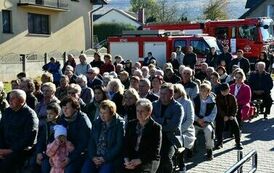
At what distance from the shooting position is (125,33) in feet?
78.8

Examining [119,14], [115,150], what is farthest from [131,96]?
[119,14]

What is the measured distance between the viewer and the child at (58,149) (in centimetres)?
676

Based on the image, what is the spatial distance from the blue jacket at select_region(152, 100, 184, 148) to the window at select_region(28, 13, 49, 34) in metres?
26.6

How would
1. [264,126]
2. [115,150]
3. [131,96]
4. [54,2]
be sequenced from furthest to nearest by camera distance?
[54,2]
[264,126]
[131,96]
[115,150]

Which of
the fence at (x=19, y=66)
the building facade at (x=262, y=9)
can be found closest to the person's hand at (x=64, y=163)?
the fence at (x=19, y=66)

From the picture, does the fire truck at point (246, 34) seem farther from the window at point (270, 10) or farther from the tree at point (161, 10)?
the tree at point (161, 10)

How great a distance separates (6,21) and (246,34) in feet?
51.1

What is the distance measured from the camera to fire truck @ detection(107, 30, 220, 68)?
21266 mm

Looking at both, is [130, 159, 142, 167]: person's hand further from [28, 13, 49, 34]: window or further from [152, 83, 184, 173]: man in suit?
[28, 13, 49, 34]: window

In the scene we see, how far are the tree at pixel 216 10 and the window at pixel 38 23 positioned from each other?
97.9 feet

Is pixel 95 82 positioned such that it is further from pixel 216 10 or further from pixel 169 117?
pixel 216 10

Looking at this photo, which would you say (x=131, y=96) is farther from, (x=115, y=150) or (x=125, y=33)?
(x=125, y=33)

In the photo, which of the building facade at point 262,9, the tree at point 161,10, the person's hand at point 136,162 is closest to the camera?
the person's hand at point 136,162

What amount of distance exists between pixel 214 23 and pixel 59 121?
802 inches
